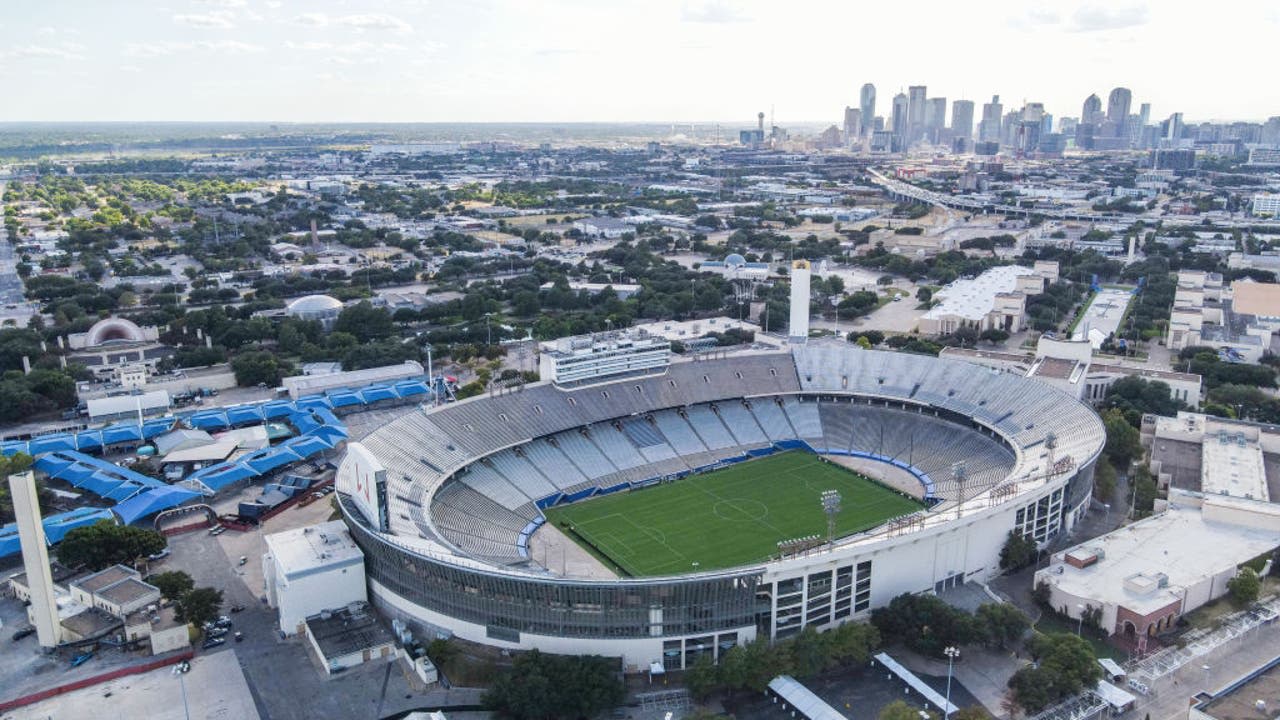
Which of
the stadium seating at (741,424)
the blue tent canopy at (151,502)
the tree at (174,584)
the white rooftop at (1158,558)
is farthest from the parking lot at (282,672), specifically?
the stadium seating at (741,424)

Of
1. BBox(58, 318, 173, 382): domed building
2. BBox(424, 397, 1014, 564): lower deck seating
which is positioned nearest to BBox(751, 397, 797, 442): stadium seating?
BBox(424, 397, 1014, 564): lower deck seating

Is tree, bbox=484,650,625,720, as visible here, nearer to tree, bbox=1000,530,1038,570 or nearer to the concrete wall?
the concrete wall

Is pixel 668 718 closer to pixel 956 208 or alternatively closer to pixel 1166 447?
pixel 1166 447

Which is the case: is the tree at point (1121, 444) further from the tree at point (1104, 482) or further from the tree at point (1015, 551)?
the tree at point (1015, 551)

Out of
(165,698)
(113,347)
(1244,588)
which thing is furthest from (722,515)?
(113,347)

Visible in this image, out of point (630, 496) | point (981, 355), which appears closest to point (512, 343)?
point (630, 496)
